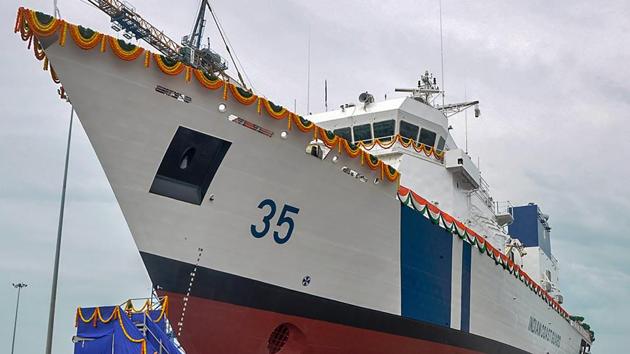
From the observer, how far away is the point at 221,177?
35.1 feet

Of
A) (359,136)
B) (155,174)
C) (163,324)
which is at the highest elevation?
(359,136)

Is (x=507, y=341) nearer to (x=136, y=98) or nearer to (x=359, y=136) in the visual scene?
(x=359, y=136)

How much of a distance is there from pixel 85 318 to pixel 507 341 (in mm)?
15027

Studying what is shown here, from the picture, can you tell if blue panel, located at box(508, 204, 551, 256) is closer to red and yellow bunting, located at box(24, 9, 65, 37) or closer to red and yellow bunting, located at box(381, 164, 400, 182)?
red and yellow bunting, located at box(381, 164, 400, 182)

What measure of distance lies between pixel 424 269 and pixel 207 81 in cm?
755

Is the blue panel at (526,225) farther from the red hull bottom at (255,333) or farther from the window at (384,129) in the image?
the red hull bottom at (255,333)

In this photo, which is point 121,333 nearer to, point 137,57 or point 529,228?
point 137,57

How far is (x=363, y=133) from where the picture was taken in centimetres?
1911

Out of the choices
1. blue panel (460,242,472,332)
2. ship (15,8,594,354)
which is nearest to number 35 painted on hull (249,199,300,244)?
ship (15,8,594,354)

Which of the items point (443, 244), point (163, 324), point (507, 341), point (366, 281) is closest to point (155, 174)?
point (163, 324)

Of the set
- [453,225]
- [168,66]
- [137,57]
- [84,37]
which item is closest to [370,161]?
[453,225]

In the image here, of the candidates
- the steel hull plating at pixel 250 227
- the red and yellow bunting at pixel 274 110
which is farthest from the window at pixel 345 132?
the red and yellow bunting at pixel 274 110

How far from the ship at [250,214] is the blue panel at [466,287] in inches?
26.5

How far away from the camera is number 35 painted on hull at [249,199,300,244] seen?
36.5 ft
